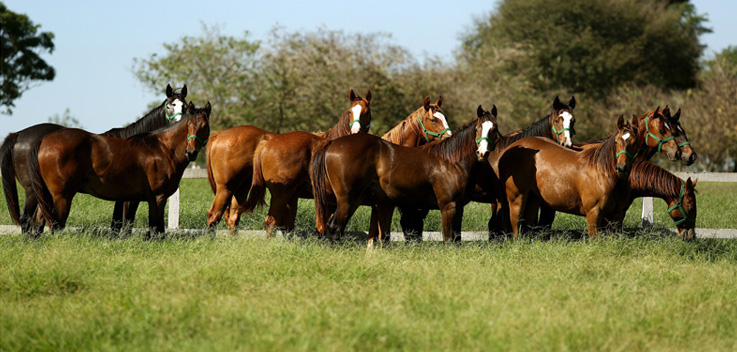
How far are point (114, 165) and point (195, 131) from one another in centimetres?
103

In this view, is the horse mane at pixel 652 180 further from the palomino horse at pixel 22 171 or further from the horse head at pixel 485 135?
the palomino horse at pixel 22 171

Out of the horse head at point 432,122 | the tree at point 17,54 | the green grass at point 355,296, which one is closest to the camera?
the green grass at point 355,296

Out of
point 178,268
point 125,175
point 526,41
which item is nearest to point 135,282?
point 178,268

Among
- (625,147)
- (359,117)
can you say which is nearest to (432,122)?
(359,117)

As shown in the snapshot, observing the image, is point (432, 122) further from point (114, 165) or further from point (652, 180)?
point (114, 165)

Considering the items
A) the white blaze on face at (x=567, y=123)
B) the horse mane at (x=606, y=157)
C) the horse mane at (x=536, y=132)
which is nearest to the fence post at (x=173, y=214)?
the horse mane at (x=536, y=132)

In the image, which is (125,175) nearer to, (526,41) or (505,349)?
(505,349)

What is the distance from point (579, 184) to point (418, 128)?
2249 millimetres

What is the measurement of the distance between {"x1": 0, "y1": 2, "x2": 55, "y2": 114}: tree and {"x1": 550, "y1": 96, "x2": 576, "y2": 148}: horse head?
32205 millimetres

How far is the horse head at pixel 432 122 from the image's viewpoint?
9.62m

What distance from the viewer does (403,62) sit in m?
29.2

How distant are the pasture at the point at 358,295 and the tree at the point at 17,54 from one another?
2994cm

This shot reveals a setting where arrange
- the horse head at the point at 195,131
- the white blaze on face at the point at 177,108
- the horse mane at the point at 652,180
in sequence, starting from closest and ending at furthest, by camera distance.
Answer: the horse head at the point at 195,131, the horse mane at the point at 652,180, the white blaze on face at the point at 177,108

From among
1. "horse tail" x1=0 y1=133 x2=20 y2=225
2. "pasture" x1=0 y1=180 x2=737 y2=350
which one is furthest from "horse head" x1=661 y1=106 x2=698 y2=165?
"horse tail" x1=0 y1=133 x2=20 y2=225
